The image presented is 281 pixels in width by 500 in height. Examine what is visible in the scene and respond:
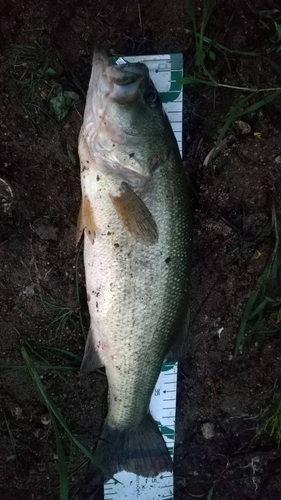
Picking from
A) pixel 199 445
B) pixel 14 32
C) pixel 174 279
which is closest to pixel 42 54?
pixel 14 32

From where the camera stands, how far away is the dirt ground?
2322 millimetres

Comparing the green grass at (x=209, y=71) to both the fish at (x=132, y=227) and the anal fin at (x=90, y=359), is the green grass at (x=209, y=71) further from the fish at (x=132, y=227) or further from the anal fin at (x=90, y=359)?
the anal fin at (x=90, y=359)

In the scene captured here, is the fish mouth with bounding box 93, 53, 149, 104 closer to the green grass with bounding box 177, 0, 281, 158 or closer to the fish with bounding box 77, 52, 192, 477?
the fish with bounding box 77, 52, 192, 477

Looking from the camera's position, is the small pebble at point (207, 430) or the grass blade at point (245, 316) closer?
the grass blade at point (245, 316)

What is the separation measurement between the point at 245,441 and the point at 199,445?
34 centimetres

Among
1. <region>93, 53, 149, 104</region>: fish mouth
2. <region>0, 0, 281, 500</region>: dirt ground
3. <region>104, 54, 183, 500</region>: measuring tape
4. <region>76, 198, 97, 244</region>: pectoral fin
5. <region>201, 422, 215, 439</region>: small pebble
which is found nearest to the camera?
<region>93, 53, 149, 104</region>: fish mouth

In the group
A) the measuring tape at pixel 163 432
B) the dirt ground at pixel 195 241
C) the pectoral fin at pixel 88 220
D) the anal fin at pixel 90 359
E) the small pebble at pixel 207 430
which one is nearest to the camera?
the pectoral fin at pixel 88 220

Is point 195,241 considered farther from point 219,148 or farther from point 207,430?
point 207,430

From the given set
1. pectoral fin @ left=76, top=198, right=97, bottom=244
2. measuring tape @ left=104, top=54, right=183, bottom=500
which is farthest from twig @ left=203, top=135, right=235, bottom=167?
pectoral fin @ left=76, top=198, right=97, bottom=244

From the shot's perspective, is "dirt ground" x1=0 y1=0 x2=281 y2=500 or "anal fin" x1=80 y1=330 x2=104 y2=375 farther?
"dirt ground" x1=0 y1=0 x2=281 y2=500

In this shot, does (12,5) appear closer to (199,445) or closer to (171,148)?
(171,148)

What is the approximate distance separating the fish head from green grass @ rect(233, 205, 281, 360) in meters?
1.08

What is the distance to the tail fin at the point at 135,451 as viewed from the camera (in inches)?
89.1

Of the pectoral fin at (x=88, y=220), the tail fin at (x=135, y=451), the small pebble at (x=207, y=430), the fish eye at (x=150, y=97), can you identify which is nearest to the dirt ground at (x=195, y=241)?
the small pebble at (x=207, y=430)
